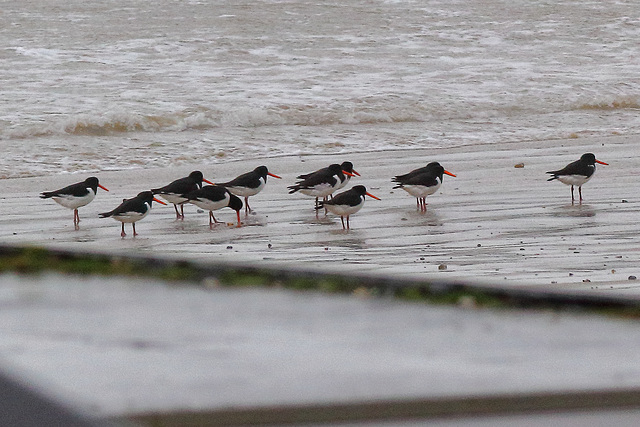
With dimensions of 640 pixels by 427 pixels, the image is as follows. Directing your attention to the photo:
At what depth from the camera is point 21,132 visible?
15.8 m

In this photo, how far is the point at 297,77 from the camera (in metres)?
21.5

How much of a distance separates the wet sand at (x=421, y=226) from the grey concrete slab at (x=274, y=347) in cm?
372

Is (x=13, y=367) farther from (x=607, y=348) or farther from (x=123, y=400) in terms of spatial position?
(x=607, y=348)

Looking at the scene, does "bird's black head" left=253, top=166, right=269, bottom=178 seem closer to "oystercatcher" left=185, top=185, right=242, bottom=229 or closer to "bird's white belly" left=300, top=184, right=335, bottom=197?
"bird's white belly" left=300, top=184, right=335, bottom=197

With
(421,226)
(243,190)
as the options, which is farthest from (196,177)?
(421,226)

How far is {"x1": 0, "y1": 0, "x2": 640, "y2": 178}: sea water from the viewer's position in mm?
15883

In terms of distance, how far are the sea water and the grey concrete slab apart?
1205 cm

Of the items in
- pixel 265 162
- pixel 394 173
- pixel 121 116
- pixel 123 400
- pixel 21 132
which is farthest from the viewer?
pixel 121 116

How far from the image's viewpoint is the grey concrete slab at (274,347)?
1220 millimetres

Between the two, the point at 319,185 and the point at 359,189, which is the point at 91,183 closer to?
the point at 319,185

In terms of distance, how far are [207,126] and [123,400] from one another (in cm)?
1619

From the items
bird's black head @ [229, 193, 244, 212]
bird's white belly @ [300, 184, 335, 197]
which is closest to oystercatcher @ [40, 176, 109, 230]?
bird's black head @ [229, 193, 244, 212]

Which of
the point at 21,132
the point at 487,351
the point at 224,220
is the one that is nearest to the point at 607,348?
the point at 487,351

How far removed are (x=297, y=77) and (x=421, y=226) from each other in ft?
43.8
